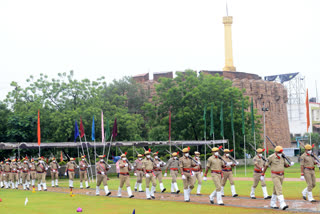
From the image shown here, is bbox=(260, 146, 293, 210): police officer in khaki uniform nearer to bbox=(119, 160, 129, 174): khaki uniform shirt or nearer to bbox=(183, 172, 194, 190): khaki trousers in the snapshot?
bbox=(183, 172, 194, 190): khaki trousers

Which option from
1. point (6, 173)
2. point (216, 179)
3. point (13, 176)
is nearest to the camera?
point (216, 179)

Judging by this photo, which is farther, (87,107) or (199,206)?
(87,107)

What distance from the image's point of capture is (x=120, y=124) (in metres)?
57.7

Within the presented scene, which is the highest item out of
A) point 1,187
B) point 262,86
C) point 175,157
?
point 262,86

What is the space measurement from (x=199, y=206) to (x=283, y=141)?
7801cm

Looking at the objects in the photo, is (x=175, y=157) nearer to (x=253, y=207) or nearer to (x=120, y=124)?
(x=253, y=207)

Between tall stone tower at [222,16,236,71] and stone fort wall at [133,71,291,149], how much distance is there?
624 centimetres

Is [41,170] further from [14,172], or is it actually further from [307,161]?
[307,161]

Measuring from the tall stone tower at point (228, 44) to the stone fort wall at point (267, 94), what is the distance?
6.24 metres

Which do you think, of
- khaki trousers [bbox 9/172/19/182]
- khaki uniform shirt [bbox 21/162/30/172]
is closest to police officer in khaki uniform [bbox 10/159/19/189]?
khaki trousers [bbox 9/172/19/182]

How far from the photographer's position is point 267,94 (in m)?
87.6

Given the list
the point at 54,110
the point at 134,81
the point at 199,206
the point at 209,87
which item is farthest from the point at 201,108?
the point at 199,206

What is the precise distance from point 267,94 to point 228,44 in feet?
44.5

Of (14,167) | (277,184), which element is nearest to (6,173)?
(14,167)
